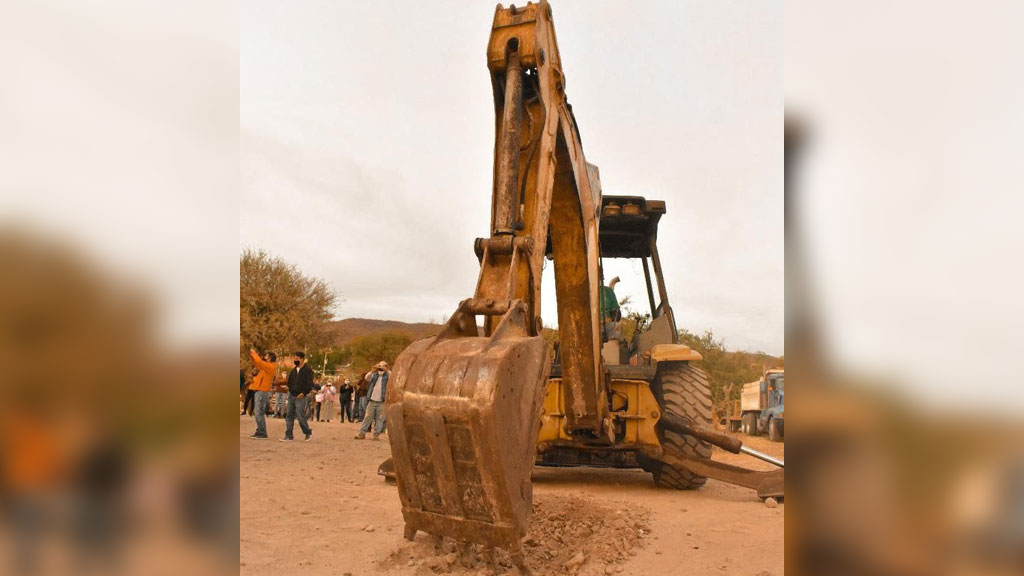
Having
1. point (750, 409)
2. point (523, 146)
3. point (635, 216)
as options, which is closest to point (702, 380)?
point (635, 216)

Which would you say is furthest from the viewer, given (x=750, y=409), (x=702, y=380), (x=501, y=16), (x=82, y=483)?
(x=750, y=409)

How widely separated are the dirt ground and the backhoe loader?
1.67 ft

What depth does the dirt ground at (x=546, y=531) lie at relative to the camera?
13.9 feet

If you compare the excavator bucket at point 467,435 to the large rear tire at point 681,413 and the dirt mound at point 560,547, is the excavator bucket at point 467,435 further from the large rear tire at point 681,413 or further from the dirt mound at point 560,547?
the large rear tire at point 681,413

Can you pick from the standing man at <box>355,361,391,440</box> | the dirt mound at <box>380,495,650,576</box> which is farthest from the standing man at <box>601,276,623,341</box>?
the standing man at <box>355,361,391,440</box>

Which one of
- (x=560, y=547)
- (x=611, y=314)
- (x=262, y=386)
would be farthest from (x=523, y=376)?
(x=262, y=386)

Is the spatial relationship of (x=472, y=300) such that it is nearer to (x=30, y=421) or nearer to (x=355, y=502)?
(x=30, y=421)

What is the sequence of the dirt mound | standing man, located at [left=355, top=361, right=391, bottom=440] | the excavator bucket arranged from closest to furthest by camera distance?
the excavator bucket < the dirt mound < standing man, located at [left=355, top=361, right=391, bottom=440]

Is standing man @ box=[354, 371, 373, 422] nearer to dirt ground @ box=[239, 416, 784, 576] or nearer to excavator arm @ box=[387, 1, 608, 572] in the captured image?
dirt ground @ box=[239, 416, 784, 576]

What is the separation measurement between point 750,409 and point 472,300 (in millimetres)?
21069

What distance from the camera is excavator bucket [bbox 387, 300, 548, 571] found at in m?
3.18

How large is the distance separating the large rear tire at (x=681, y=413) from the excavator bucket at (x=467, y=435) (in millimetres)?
5196

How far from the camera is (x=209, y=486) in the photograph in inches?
45.8

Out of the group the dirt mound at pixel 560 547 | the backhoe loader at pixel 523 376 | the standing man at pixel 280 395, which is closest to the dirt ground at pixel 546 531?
the dirt mound at pixel 560 547
